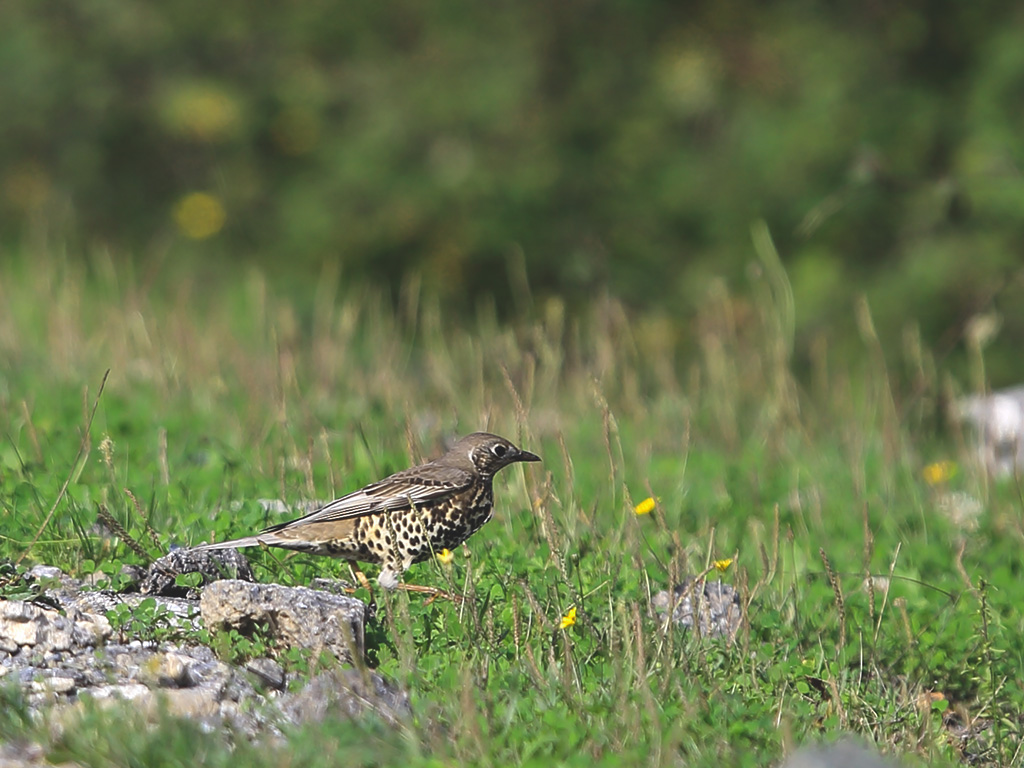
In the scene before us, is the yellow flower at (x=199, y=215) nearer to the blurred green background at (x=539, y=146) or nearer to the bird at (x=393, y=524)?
the blurred green background at (x=539, y=146)

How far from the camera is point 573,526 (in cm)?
498

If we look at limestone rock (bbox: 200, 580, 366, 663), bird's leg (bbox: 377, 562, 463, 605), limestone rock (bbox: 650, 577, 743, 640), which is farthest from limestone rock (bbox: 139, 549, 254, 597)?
limestone rock (bbox: 650, 577, 743, 640)

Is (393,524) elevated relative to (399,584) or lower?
elevated

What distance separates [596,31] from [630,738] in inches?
438

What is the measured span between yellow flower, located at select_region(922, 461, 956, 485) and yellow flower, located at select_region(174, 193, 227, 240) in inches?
363

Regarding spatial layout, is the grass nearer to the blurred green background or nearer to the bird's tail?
the bird's tail

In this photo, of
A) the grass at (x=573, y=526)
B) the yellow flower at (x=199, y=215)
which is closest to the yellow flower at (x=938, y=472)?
the grass at (x=573, y=526)

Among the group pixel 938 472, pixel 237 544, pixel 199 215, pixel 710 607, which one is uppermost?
pixel 237 544

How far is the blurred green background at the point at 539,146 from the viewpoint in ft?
36.8

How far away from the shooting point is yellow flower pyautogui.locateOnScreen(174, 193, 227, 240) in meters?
14.3

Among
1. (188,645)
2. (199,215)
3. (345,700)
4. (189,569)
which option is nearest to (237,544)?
(189,569)

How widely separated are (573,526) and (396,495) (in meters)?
0.78

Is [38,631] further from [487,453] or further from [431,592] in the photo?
[487,453]

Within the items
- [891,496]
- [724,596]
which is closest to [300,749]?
[724,596]
